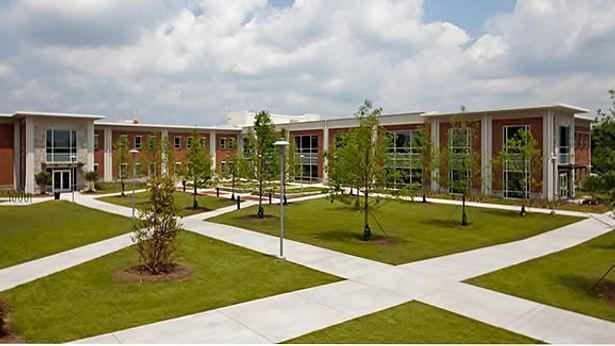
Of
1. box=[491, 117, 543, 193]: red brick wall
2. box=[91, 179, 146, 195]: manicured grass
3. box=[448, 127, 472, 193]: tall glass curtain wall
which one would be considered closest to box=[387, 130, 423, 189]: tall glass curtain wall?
box=[448, 127, 472, 193]: tall glass curtain wall

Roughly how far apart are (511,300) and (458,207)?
22.2 metres

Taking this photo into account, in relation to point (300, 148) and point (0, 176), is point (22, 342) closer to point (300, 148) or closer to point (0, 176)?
point (0, 176)

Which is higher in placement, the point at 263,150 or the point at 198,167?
the point at 263,150

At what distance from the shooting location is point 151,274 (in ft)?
49.0

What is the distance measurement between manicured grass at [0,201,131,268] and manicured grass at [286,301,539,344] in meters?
13.0

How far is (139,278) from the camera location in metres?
14.5

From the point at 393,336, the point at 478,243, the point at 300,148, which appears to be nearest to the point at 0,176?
the point at 300,148

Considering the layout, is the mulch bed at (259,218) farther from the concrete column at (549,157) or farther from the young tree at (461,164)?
the concrete column at (549,157)

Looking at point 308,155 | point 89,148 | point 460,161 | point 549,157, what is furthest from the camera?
point 308,155

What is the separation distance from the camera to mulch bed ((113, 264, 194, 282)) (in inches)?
567

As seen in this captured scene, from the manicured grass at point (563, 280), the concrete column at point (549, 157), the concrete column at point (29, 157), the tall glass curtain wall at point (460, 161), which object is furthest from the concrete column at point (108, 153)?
the manicured grass at point (563, 280)

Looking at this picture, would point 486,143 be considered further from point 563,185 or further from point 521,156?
point 521,156

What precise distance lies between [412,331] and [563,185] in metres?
34.7

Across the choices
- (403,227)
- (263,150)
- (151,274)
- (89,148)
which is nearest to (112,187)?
(89,148)
